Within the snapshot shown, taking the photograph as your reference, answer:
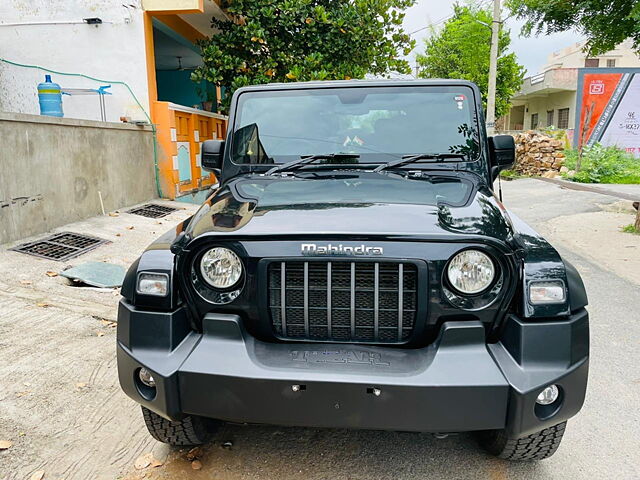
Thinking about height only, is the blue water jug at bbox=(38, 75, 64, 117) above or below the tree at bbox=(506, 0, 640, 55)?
below

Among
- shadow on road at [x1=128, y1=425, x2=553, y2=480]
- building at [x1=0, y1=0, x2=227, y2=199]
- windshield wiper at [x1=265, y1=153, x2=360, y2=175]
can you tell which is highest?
building at [x1=0, y1=0, x2=227, y2=199]

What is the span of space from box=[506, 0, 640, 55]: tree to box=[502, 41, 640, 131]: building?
1701cm

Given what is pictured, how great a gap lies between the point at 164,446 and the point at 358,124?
2.21 m

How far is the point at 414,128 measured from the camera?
3.24 metres

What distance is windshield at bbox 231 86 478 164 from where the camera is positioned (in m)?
3.20

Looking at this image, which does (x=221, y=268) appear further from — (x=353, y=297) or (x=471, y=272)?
(x=471, y=272)

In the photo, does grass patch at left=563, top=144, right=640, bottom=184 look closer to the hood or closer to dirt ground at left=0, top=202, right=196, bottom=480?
the hood

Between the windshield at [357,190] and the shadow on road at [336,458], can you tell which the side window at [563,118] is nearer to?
the windshield at [357,190]

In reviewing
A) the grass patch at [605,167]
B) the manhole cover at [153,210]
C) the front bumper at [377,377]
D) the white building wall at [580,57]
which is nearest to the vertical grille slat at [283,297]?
the front bumper at [377,377]

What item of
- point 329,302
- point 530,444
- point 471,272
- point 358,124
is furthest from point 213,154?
point 530,444

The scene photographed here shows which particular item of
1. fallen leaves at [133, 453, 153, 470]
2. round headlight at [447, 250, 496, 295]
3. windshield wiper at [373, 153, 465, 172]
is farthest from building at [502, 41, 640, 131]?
fallen leaves at [133, 453, 153, 470]

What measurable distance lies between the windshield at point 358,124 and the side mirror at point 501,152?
0.23 m

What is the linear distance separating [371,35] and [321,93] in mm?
7207

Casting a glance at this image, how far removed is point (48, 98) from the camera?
746cm
